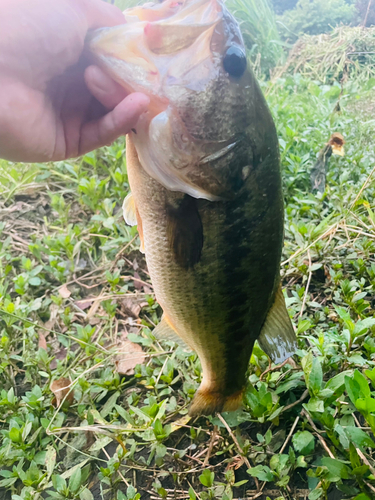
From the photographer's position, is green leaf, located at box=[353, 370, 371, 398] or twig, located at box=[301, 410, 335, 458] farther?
twig, located at box=[301, 410, 335, 458]

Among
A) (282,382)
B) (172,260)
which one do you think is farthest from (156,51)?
(282,382)

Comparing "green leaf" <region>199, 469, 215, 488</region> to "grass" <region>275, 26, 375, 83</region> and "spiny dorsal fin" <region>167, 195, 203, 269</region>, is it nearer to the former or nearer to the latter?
"spiny dorsal fin" <region>167, 195, 203, 269</region>

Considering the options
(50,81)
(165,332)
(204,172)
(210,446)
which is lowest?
(210,446)

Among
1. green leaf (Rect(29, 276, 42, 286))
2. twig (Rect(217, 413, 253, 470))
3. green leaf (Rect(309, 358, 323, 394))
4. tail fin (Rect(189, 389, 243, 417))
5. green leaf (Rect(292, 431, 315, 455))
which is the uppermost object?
green leaf (Rect(29, 276, 42, 286))

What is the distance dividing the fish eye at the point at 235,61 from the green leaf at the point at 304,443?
126cm

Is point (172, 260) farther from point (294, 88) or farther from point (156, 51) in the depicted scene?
point (294, 88)

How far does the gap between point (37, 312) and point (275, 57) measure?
5602 mm

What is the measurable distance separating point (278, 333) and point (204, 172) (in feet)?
2.29

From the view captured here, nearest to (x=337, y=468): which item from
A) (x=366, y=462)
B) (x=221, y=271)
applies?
(x=366, y=462)

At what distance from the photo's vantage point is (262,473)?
1.23m

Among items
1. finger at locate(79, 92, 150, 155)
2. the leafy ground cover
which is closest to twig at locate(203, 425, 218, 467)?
the leafy ground cover

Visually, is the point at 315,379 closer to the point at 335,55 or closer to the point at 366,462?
the point at 366,462

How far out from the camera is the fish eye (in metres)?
1.01

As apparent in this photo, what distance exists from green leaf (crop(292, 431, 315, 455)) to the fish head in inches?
36.7
